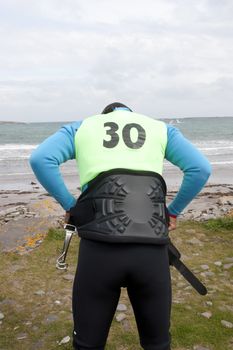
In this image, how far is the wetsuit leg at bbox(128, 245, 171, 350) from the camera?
2754mm

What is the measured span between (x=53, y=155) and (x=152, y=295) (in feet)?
3.79

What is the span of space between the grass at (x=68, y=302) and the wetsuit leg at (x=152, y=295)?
67.9 inches

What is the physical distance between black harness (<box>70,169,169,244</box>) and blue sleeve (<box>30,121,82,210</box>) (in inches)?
11.3

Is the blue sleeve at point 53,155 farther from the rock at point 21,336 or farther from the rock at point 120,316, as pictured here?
the rock at point 120,316

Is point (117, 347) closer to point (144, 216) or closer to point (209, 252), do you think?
point (144, 216)

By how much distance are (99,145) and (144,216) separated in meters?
0.56

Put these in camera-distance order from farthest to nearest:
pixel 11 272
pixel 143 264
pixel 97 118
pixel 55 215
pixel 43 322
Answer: pixel 55 215 < pixel 11 272 < pixel 43 322 < pixel 97 118 < pixel 143 264

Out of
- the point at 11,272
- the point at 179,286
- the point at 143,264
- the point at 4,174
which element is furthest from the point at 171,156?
the point at 4,174

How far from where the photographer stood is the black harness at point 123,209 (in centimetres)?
272

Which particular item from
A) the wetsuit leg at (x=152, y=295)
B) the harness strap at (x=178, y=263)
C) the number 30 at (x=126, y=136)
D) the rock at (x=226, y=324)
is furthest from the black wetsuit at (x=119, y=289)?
the rock at (x=226, y=324)

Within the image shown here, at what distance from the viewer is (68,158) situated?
293 cm

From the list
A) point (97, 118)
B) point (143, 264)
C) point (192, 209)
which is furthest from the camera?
point (192, 209)

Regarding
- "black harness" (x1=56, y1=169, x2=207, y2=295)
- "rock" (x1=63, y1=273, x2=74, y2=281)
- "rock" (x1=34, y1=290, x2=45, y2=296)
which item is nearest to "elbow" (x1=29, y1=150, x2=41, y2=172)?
"black harness" (x1=56, y1=169, x2=207, y2=295)

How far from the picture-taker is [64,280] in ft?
20.7
